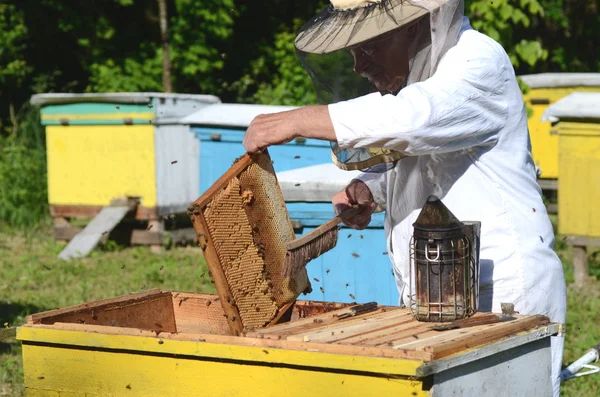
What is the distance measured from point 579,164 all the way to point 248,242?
459 cm

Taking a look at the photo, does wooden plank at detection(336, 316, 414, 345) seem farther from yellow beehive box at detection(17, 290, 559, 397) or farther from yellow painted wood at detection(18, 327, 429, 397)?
yellow painted wood at detection(18, 327, 429, 397)

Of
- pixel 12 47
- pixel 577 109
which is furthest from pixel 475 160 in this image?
pixel 12 47

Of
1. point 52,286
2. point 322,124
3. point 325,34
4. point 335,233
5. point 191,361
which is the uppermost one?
point 325,34

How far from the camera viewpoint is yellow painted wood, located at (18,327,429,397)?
2.13 meters

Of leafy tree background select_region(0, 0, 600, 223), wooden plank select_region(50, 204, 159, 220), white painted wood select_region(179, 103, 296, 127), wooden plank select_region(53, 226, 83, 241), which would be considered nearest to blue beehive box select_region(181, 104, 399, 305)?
white painted wood select_region(179, 103, 296, 127)

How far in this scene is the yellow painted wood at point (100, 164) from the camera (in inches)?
341

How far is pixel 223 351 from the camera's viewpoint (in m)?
2.28

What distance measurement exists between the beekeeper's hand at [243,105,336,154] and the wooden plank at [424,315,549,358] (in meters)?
0.58

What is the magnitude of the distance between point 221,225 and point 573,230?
4825mm

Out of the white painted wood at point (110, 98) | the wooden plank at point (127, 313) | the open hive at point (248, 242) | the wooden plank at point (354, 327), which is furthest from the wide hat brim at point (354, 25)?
the white painted wood at point (110, 98)

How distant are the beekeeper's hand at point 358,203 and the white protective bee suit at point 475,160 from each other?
0.17 m

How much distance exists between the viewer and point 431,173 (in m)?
2.75

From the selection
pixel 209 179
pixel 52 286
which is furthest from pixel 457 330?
pixel 209 179

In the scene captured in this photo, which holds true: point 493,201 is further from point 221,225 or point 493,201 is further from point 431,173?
point 221,225
